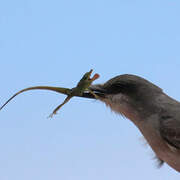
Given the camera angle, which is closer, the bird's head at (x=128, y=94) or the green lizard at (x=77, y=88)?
the green lizard at (x=77, y=88)

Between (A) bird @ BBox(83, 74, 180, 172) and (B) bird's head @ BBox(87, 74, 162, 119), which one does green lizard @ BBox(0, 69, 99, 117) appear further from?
(B) bird's head @ BBox(87, 74, 162, 119)

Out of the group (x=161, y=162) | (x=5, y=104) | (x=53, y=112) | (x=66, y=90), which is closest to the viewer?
(x=5, y=104)

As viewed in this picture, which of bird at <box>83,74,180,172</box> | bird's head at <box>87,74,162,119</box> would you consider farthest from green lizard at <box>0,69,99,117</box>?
bird's head at <box>87,74,162,119</box>

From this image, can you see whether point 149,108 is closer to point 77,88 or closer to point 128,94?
point 128,94

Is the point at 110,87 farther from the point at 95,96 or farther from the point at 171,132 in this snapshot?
the point at 171,132

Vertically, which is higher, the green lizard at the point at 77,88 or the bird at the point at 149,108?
the green lizard at the point at 77,88

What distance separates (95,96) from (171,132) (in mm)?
1188

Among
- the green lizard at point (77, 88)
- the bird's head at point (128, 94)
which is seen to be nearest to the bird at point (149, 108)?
the bird's head at point (128, 94)

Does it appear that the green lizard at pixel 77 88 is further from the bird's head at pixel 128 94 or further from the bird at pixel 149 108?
the bird's head at pixel 128 94

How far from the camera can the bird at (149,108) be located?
15.7 ft

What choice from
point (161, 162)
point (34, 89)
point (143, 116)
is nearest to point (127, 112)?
point (143, 116)

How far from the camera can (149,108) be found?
4.99 meters

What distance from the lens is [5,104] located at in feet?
12.2

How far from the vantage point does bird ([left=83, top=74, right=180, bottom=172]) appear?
189 inches
